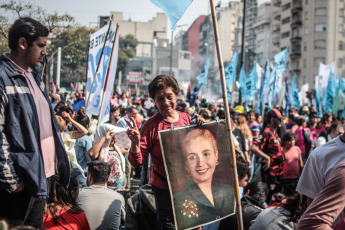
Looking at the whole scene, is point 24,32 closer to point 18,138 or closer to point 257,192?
point 18,138

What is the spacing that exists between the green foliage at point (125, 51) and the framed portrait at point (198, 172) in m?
71.1

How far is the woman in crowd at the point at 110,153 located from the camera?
20.3 ft

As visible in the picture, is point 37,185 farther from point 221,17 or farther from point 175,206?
point 221,17

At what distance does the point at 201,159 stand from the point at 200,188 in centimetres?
25

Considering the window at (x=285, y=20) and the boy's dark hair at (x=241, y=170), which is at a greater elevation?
the window at (x=285, y=20)

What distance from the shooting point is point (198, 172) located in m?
4.19

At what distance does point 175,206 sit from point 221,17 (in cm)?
11476

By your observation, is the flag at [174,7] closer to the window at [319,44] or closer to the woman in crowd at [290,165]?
the woman in crowd at [290,165]

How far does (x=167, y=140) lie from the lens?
410cm

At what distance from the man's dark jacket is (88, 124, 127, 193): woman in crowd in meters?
3.13

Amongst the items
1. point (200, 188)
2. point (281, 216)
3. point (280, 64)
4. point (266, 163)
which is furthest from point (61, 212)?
point (280, 64)

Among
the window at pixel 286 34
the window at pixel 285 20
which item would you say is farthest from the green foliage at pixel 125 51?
the window at pixel 285 20

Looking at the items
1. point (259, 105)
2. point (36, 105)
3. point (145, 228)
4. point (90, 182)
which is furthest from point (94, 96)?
point (259, 105)

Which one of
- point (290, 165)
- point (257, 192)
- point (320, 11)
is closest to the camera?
point (257, 192)
